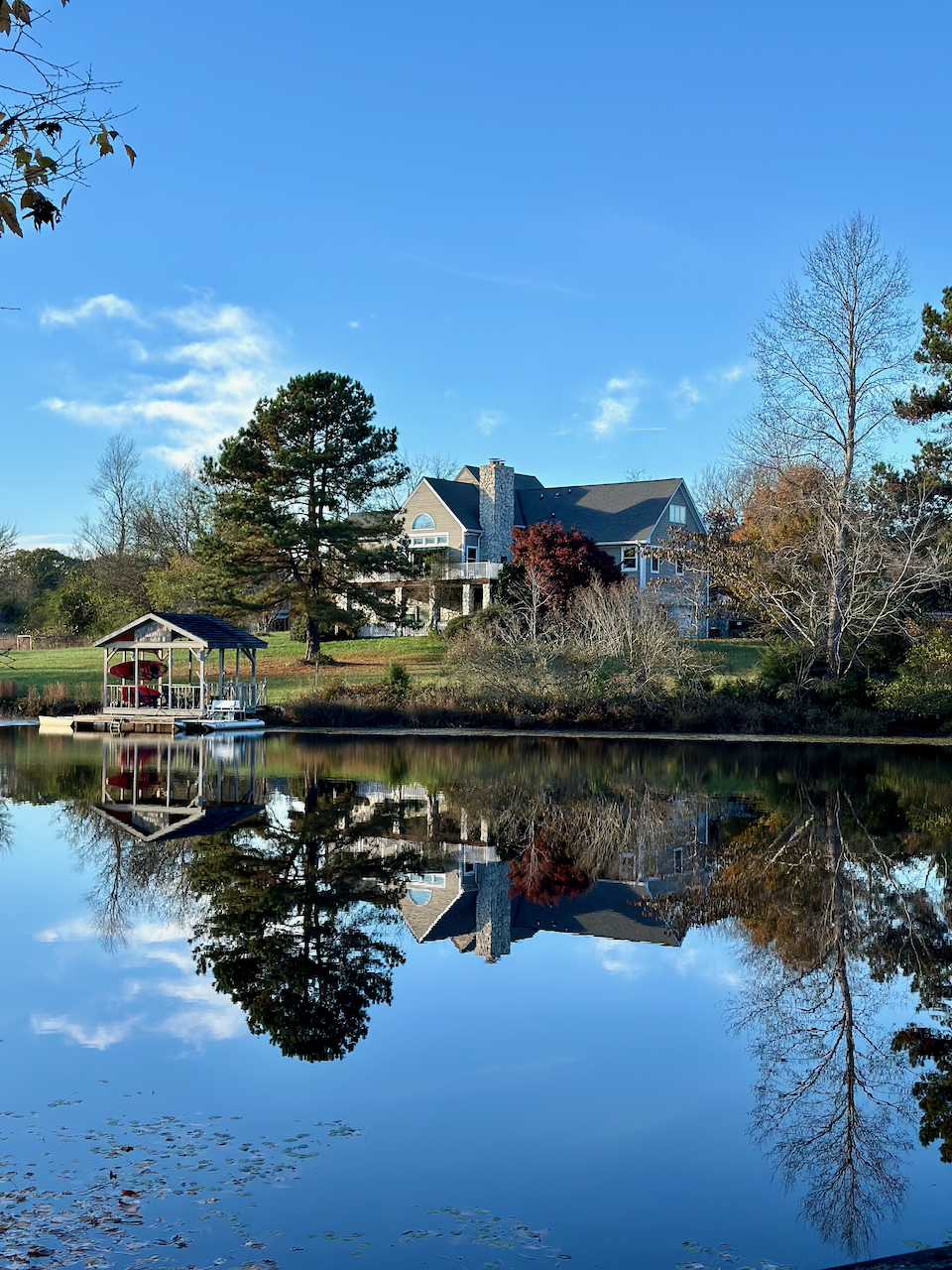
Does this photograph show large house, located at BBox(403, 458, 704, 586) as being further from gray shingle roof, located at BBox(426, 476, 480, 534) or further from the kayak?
the kayak

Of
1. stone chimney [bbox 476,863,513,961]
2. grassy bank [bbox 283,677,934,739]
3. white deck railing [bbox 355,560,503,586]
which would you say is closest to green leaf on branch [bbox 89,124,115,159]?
stone chimney [bbox 476,863,513,961]

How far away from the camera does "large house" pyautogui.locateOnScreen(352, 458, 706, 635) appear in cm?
5609

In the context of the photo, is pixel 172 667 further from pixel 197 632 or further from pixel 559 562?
pixel 559 562

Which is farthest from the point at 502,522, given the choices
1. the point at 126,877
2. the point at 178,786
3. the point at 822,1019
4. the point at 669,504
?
the point at 822,1019

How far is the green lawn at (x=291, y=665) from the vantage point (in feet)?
147

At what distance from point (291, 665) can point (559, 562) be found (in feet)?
43.2

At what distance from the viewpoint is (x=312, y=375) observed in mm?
46031

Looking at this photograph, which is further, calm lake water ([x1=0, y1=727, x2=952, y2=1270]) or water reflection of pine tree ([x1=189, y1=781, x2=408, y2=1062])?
water reflection of pine tree ([x1=189, y1=781, x2=408, y2=1062])

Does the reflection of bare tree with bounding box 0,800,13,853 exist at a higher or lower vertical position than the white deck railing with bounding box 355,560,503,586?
lower

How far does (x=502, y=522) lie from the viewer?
5812cm

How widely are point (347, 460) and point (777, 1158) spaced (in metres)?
42.3

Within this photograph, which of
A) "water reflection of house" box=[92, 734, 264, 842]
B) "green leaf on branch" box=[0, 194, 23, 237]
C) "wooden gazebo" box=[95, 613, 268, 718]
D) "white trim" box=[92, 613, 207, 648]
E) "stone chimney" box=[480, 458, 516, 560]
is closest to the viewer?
"green leaf on branch" box=[0, 194, 23, 237]

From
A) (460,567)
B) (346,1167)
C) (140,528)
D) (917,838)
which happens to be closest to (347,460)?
(460,567)

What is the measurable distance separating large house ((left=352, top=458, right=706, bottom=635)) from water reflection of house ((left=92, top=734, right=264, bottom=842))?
936 inches
